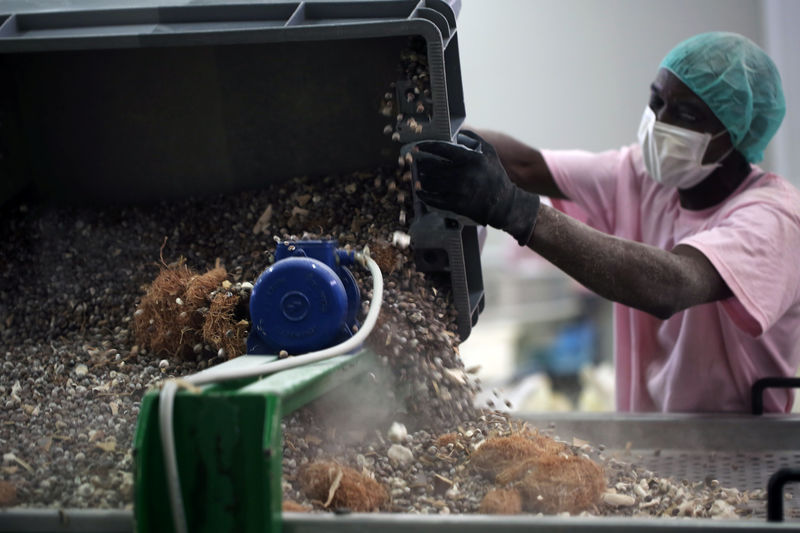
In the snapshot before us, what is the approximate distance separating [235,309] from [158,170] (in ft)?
1.71

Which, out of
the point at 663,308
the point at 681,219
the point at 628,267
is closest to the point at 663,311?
the point at 663,308

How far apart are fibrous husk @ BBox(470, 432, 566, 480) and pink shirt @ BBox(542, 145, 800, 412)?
655 mm

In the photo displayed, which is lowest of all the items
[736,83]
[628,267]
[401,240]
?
[628,267]

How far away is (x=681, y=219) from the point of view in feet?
6.30

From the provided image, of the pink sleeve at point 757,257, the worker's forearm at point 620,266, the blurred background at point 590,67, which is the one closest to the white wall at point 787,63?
the blurred background at point 590,67

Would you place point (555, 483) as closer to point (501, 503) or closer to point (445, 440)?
point (501, 503)

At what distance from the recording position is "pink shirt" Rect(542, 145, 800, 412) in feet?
5.26

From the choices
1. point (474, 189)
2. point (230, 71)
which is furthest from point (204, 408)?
point (230, 71)

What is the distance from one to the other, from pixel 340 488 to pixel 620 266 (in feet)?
2.62

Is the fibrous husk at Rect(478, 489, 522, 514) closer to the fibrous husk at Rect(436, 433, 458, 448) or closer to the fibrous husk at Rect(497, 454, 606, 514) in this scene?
the fibrous husk at Rect(497, 454, 606, 514)

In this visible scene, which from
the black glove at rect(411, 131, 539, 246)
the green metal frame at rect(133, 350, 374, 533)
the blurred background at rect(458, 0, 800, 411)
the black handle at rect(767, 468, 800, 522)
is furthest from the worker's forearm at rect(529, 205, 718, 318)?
the blurred background at rect(458, 0, 800, 411)

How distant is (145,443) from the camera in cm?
82

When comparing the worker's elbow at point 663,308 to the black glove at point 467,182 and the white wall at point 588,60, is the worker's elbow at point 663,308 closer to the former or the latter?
the black glove at point 467,182

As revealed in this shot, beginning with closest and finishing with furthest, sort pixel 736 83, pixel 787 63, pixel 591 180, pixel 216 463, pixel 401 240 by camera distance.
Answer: pixel 216 463 → pixel 401 240 → pixel 736 83 → pixel 591 180 → pixel 787 63
